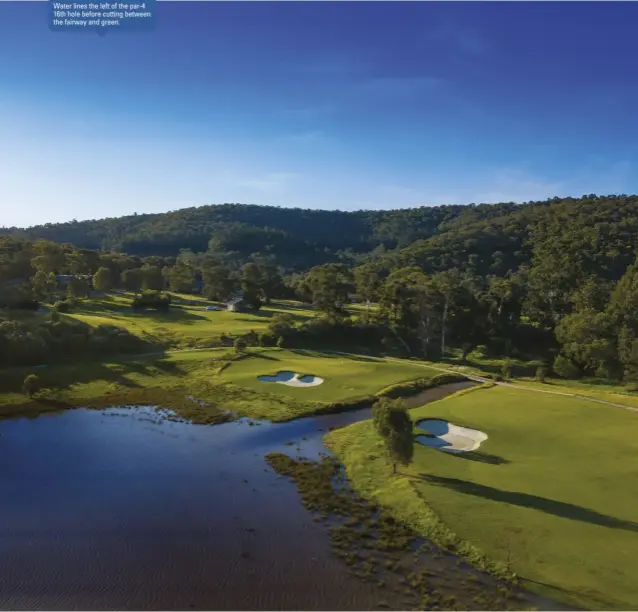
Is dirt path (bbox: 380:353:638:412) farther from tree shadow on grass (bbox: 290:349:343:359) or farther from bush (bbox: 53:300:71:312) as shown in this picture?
bush (bbox: 53:300:71:312)

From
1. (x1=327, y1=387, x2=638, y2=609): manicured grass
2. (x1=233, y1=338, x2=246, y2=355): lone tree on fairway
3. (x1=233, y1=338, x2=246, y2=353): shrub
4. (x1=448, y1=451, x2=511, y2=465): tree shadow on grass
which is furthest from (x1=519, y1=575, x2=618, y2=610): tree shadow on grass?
(x1=233, y1=338, x2=246, y2=353): shrub

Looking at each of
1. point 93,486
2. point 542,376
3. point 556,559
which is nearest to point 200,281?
point 542,376

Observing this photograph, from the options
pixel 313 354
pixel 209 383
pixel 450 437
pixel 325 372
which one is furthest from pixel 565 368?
pixel 209 383

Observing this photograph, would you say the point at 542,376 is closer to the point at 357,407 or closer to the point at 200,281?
the point at 357,407

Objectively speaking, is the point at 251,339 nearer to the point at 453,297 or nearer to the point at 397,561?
the point at 453,297

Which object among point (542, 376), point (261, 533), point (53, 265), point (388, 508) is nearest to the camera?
point (261, 533)

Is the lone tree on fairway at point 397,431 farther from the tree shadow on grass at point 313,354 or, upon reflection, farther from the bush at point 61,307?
the bush at point 61,307

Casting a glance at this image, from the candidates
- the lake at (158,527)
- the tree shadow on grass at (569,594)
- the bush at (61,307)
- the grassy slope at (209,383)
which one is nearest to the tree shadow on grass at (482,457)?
the lake at (158,527)
